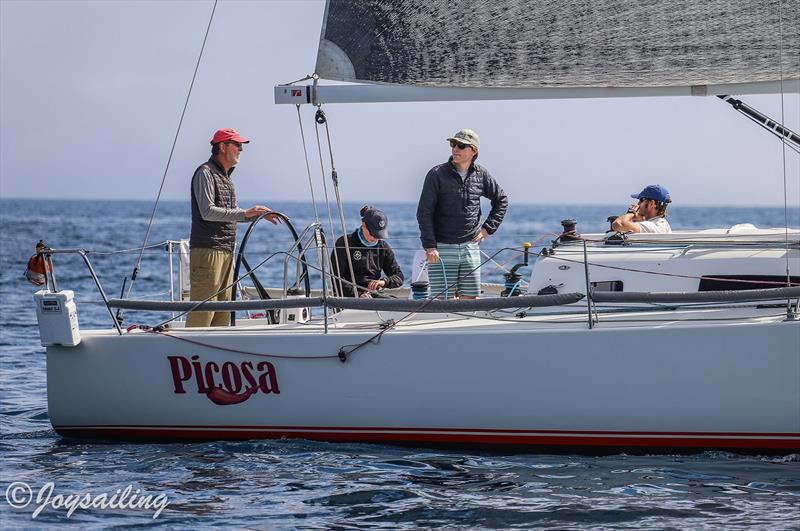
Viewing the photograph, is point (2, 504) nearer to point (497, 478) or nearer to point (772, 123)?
point (497, 478)

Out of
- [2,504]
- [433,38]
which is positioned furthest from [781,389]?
[2,504]

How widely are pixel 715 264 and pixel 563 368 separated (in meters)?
1.34

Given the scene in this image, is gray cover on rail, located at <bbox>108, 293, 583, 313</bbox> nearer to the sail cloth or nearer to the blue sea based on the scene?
the blue sea

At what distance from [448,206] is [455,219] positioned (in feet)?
0.32

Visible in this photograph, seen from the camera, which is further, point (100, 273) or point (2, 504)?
point (100, 273)

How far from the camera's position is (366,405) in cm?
711

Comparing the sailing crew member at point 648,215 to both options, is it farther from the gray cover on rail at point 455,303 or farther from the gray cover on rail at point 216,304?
the gray cover on rail at point 216,304

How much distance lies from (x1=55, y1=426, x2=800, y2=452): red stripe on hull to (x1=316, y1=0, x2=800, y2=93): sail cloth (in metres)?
2.18

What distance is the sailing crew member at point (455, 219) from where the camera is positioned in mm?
7719

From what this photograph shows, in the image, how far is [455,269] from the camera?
7.86m

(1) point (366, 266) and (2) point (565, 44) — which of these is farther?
(1) point (366, 266)

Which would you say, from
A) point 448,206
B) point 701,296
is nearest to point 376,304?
point 448,206

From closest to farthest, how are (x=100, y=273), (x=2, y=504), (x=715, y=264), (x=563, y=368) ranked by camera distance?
(x=2, y=504), (x=563, y=368), (x=715, y=264), (x=100, y=273)

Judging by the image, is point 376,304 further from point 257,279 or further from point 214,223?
point 214,223
